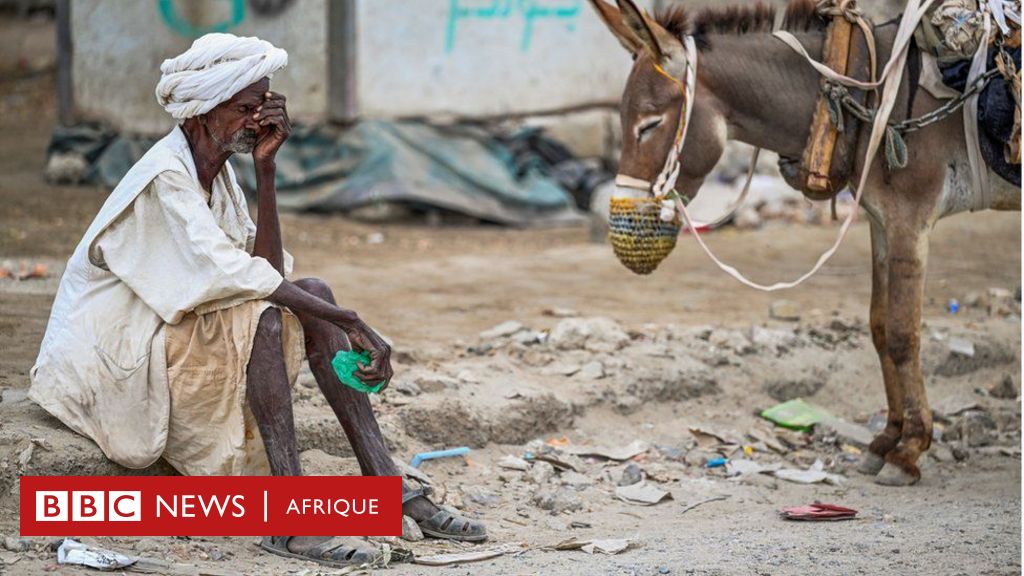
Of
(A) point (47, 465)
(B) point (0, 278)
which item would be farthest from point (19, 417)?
(B) point (0, 278)

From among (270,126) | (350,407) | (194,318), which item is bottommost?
(350,407)

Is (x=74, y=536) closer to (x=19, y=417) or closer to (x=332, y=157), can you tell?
(x=19, y=417)

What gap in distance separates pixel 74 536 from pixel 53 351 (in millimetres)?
555

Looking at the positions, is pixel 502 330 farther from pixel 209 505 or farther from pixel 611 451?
pixel 209 505

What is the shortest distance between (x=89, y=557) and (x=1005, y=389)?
13.8 feet

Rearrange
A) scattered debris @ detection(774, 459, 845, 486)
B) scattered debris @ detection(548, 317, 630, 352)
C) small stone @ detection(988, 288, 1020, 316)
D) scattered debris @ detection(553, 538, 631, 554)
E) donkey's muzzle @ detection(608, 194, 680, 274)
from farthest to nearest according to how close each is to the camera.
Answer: small stone @ detection(988, 288, 1020, 316), scattered debris @ detection(548, 317, 630, 352), scattered debris @ detection(774, 459, 845, 486), donkey's muzzle @ detection(608, 194, 680, 274), scattered debris @ detection(553, 538, 631, 554)

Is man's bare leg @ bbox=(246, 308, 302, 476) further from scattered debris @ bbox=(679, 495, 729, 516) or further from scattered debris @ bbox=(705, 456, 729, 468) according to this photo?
scattered debris @ bbox=(705, 456, 729, 468)

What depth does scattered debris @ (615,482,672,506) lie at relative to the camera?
4613mm

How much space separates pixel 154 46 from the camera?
33.6 ft

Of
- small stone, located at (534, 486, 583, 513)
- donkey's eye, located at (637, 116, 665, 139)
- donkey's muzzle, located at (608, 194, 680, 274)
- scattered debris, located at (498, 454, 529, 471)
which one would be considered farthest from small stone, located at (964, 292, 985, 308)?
small stone, located at (534, 486, 583, 513)

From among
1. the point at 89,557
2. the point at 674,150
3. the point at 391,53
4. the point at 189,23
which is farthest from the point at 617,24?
the point at 189,23

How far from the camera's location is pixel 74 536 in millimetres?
3535

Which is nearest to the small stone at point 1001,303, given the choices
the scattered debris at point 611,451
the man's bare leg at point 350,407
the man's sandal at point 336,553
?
the scattered debris at point 611,451

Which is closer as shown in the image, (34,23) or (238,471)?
(238,471)
